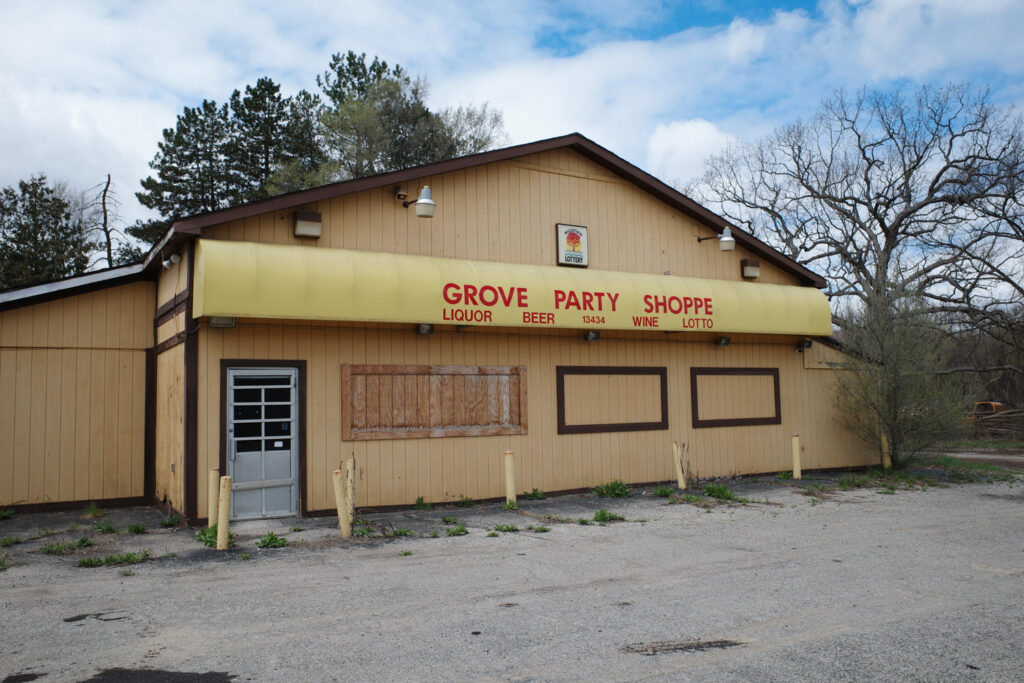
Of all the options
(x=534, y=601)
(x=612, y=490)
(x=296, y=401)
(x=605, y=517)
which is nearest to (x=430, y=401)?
(x=296, y=401)

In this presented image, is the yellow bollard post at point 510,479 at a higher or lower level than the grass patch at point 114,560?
higher

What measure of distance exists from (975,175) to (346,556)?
30.7 meters

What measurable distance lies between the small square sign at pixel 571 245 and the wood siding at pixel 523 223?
13 centimetres

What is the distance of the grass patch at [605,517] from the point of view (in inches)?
436

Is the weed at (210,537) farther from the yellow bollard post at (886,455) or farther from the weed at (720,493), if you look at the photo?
the yellow bollard post at (886,455)

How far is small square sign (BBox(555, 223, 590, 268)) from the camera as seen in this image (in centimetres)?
1385

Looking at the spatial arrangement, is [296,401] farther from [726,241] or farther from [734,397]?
[734,397]

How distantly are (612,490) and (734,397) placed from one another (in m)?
3.77

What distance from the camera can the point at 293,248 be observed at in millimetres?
10922

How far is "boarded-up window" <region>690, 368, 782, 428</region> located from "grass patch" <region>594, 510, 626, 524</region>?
4238mm

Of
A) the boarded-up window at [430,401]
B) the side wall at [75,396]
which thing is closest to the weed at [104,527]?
the side wall at [75,396]

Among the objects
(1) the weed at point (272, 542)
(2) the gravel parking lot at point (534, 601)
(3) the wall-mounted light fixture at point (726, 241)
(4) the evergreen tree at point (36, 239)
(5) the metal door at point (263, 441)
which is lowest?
(2) the gravel parking lot at point (534, 601)

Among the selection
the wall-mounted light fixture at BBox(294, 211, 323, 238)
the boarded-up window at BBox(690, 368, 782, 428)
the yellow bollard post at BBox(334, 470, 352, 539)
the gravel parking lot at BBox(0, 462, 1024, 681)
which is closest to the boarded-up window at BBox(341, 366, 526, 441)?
the gravel parking lot at BBox(0, 462, 1024, 681)

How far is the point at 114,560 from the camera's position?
8.43 metres
